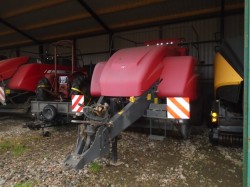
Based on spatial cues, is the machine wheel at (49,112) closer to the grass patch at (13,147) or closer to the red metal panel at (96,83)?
the grass patch at (13,147)

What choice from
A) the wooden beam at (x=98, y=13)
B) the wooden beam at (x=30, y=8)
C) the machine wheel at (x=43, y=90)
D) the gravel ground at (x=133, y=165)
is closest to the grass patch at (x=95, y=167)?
the gravel ground at (x=133, y=165)

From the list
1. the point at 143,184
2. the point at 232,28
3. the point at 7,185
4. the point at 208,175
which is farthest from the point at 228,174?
the point at 232,28

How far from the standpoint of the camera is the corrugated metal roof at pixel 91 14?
8.23 m

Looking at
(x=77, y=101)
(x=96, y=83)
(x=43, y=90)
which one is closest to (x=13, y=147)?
(x=77, y=101)

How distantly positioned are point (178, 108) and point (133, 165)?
3.58ft

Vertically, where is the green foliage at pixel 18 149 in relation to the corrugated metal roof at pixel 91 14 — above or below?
below

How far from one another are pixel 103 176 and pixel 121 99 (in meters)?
1.25

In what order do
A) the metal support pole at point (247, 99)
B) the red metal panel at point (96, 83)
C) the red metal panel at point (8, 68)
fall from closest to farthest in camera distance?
the metal support pole at point (247, 99) < the red metal panel at point (96, 83) < the red metal panel at point (8, 68)

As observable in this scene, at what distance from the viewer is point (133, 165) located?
3875 mm

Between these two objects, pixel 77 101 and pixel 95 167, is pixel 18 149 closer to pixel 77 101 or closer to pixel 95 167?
pixel 77 101

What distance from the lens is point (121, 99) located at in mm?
4160

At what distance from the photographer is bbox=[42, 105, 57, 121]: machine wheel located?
5.66m

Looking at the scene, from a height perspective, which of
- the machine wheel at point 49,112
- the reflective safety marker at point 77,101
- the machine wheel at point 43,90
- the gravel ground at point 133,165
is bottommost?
the gravel ground at point 133,165

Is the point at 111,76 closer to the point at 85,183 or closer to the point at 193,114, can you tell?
the point at 85,183
